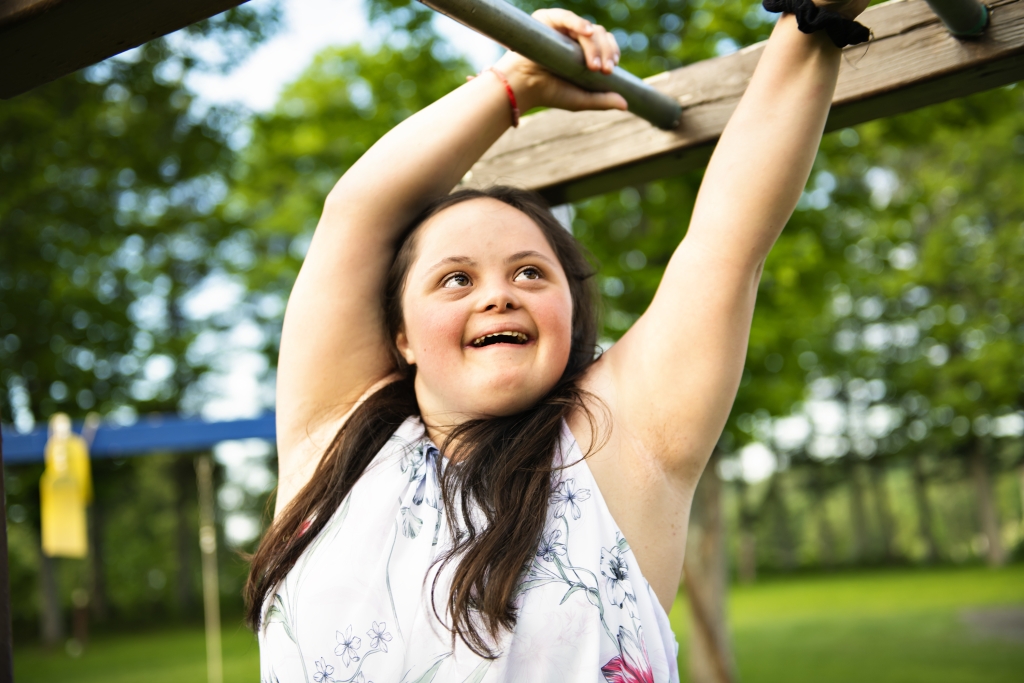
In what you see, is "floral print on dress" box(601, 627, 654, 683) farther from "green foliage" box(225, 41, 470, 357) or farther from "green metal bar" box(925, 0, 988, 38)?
"green foliage" box(225, 41, 470, 357)

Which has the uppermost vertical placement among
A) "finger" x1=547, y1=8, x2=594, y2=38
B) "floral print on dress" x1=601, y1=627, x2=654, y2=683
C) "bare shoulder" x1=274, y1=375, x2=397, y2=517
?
"finger" x1=547, y1=8, x2=594, y2=38

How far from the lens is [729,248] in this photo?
4.24 feet

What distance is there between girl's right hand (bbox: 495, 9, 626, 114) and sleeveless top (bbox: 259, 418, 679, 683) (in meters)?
0.68

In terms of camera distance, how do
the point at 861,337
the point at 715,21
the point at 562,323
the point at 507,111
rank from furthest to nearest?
the point at 861,337, the point at 715,21, the point at 507,111, the point at 562,323

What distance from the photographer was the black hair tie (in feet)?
4.02

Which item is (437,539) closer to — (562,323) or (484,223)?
(562,323)

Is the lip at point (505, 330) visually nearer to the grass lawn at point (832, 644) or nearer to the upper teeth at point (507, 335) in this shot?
the upper teeth at point (507, 335)

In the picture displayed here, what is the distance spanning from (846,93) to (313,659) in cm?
142

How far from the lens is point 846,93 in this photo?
5.55ft

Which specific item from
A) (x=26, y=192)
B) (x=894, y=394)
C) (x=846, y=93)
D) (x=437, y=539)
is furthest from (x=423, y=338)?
(x=894, y=394)

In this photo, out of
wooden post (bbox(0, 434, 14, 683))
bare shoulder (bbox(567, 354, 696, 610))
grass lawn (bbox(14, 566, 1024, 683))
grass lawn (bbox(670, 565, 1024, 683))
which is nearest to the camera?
wooden post (bbox(0, 434, 14, 683))

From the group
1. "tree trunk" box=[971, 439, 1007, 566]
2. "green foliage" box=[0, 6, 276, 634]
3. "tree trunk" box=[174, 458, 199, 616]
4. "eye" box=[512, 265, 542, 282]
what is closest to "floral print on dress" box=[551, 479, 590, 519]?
"eye" box=[512, 265, 542, 282]

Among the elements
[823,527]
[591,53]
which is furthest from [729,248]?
[823,527]

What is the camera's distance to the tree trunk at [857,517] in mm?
25734
